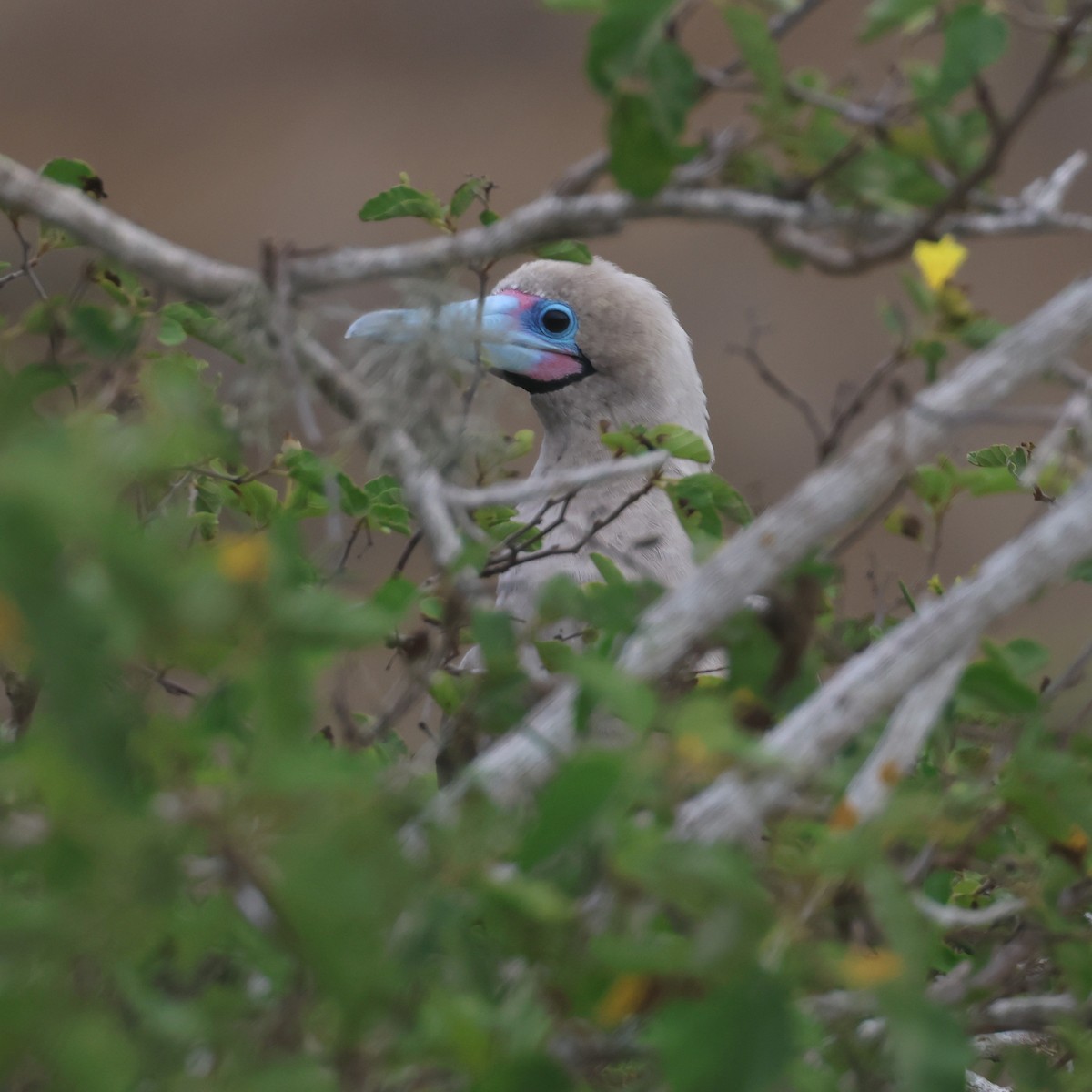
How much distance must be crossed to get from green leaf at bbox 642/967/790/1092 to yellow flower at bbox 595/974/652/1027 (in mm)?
56

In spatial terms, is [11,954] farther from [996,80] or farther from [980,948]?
[996,80]

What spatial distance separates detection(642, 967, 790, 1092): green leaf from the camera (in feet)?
2.83

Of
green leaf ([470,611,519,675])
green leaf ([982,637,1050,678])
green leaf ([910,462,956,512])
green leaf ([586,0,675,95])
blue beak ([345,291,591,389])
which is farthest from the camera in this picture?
blue beak ([345,291,591,389])

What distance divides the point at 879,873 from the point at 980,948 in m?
0.65

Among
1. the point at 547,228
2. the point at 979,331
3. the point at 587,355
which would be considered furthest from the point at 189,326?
the point at 587,355

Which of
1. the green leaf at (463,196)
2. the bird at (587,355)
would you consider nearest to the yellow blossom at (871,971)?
the green leaf at (463,196)

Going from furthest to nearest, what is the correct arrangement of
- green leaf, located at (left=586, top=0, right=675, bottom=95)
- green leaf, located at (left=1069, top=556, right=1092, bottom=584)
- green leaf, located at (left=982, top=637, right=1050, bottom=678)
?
1. green leaf, located at (left=1069, top=556, right=1092, bottom=584)
2. green leaf, located at (left=982, top=637, right=1050, bottom=678)
3. green leaf, located at (left=586, top=0, right=675, bottom=95)

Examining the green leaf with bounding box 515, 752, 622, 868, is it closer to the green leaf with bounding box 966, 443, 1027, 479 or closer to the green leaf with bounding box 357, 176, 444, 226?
the green leaf with bounding box 357, 176, 444, 226

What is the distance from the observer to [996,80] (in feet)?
31.2

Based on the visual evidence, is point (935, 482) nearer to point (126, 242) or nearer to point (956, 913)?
point (956, 913)

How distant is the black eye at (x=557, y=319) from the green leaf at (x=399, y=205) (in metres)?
1.66

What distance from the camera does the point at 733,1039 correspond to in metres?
0.87

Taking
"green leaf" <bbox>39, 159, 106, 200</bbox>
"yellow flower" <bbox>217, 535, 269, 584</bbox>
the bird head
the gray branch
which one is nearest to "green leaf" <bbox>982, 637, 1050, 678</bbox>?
the gray branch

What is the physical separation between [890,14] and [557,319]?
2.52 m
